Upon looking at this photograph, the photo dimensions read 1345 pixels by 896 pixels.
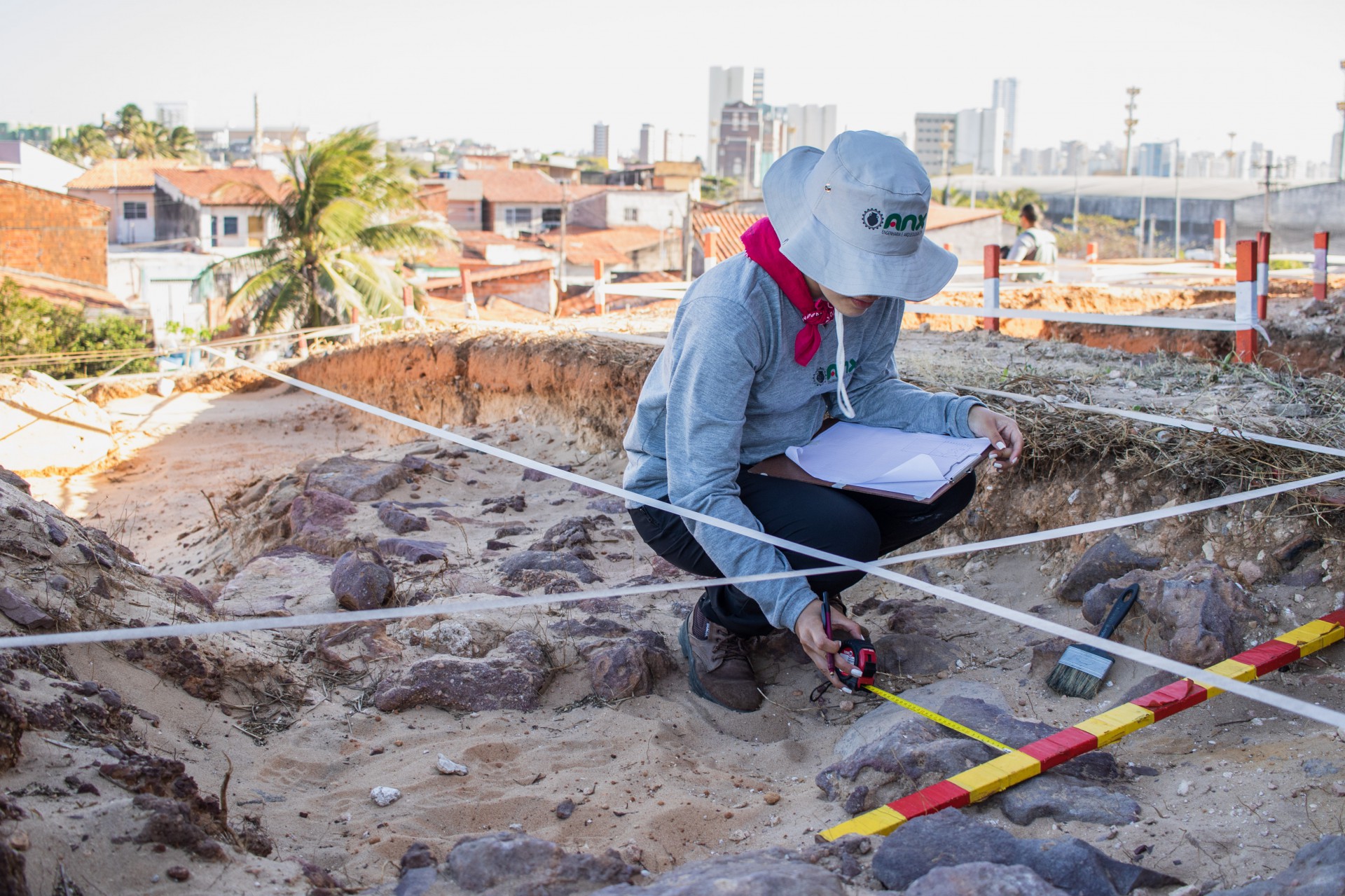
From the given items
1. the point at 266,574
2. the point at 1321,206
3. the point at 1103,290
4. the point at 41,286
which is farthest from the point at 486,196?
the point at 266,574

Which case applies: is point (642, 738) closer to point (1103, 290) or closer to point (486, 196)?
point (1103, 290)

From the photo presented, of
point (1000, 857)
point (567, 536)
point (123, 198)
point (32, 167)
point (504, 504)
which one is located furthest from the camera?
point (123, 198)

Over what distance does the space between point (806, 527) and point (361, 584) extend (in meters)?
1.63

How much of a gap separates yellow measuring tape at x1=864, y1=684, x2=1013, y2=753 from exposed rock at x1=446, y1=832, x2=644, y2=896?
819mm

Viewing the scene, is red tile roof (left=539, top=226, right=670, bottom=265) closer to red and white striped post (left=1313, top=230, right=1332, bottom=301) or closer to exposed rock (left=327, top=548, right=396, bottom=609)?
red and white striped post (left=1313, top=230, right=1332, bottom=301)

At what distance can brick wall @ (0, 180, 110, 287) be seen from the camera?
2859 cm

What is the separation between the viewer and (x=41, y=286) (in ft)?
90.5

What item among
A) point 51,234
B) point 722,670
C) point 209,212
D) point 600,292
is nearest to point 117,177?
point 209,212

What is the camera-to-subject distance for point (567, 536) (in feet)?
13.3

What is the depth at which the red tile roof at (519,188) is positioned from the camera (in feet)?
149

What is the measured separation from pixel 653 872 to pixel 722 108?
4425 inches

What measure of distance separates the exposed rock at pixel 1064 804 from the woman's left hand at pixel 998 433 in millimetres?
838

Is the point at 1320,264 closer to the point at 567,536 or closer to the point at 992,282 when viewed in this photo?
the point at 992,282

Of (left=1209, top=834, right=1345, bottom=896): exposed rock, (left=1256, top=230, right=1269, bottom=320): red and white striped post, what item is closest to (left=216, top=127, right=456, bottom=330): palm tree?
(left=1256, top=230, right=1269, bottom=320): red and white striped post
